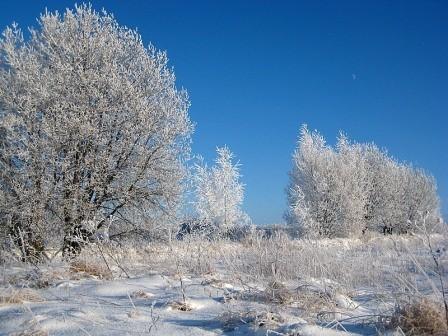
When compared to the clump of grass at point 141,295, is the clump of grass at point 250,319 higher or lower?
lower

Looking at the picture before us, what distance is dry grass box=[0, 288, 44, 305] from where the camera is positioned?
16.4ft

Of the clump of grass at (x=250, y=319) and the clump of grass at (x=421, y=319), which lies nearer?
the clump of grass at (x=421, y=319)

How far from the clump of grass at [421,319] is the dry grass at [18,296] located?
378 centimetres

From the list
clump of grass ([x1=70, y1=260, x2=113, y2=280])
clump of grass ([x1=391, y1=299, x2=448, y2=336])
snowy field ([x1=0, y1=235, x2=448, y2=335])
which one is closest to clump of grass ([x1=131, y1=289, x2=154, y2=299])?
snowy field ([x1=0, y1=235, x2=448, y2=335])

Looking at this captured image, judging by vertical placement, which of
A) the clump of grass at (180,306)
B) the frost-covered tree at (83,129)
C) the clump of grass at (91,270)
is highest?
the frost-covered tree at (83,129)

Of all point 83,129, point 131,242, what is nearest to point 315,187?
point 131,242

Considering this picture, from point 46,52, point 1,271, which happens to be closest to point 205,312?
point 1,271

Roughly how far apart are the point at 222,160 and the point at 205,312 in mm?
33879

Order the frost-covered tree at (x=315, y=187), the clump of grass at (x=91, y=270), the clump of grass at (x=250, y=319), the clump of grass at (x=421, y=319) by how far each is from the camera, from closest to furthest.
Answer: the clump of grass at (x=421, y=319) < the clump of grass at (x=250, y=319) < the clump of grass at (x=91, y=270) < the frost-covered tree at (x=315, y=187)

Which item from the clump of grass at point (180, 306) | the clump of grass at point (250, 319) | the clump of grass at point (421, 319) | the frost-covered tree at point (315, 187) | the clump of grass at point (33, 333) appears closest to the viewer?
the clump of grass at point (421, 319)

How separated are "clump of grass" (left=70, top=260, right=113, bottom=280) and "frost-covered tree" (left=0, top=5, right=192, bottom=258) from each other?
3.59 meters

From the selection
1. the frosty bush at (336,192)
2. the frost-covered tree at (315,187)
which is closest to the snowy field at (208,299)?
the frosty bush at (336,192)

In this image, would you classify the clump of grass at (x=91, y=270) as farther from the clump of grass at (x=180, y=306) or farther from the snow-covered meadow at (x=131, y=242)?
the clump of grass at (x=180, y=306)

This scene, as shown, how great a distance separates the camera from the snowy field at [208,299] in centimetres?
384
